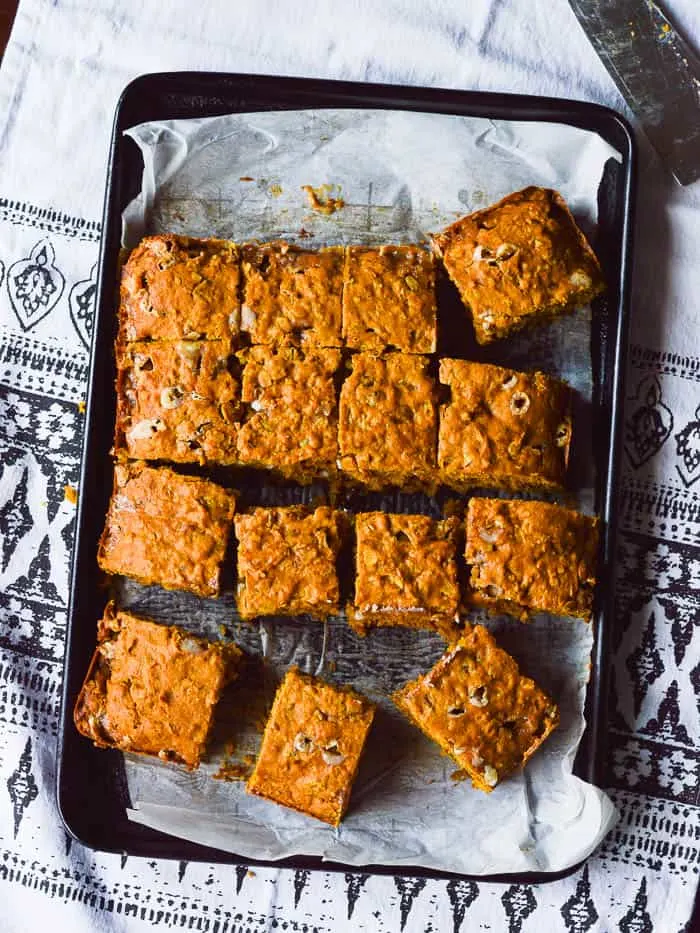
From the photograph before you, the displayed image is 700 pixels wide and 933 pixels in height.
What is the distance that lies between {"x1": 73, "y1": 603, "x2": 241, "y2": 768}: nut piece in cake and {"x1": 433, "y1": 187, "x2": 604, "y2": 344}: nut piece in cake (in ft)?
6.04

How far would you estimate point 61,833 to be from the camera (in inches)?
171

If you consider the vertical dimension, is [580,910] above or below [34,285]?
below

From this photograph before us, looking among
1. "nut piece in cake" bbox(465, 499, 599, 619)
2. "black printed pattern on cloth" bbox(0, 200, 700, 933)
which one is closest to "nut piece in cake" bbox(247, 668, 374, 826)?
"black printed pattern on cloth" bbox(0, 200, 700, 933)

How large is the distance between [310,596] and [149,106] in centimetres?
224

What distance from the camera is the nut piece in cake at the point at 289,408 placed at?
161 inches

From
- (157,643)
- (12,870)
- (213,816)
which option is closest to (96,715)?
(157,643)

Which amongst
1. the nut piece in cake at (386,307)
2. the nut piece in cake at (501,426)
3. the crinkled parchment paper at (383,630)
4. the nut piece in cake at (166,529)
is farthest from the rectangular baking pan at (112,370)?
the nut piece in cake at (386,307)

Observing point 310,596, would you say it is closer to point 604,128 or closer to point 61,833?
point 61,833

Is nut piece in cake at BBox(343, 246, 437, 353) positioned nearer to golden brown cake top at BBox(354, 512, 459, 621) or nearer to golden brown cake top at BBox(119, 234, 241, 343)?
golden brown cake top at BBox(119, 234, 241, 343)

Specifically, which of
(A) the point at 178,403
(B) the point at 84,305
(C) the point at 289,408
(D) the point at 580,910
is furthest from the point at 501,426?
(D) the point at 580,910

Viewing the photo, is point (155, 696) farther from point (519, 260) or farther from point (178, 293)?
point (519, 260)

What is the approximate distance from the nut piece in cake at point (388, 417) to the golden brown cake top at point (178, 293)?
58 centimetres

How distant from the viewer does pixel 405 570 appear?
160 inches

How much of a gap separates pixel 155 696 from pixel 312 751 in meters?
0.68
